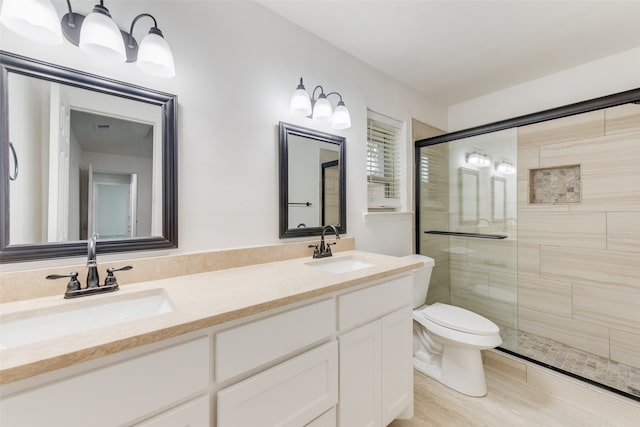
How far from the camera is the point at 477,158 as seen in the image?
93.8 inches

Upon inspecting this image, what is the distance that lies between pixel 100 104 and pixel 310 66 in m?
1.19

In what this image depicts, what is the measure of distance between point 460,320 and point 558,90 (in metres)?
2.15

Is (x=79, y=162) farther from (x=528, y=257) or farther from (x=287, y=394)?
(x=528, y=257)

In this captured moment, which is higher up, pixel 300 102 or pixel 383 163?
pixel 300 102

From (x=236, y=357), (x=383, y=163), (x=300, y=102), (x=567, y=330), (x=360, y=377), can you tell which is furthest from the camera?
(x=383, y=163)

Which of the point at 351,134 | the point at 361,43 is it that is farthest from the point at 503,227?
the point at 361,43

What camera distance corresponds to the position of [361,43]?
72.7 inches

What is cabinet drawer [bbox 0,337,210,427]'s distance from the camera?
0.55 m

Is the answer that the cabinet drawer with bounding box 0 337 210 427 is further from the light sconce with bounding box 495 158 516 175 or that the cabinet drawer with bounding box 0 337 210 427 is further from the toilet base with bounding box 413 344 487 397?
the light sconce with bounding box 495 158 516 175

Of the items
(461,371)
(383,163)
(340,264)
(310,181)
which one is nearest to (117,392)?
(340,264)

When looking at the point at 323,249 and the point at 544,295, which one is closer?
the point at 323,249

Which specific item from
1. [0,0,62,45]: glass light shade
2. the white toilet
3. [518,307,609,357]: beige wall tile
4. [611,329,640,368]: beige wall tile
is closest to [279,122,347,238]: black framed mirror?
the white toilet

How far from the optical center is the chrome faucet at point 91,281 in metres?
0.91

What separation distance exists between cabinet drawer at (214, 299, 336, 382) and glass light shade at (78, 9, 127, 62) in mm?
1099
